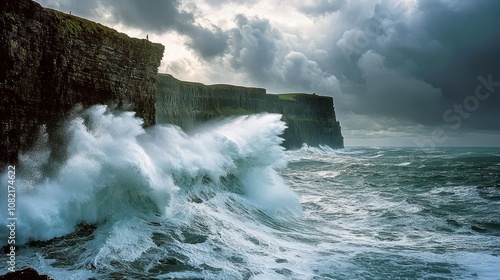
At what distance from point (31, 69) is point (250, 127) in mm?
12745

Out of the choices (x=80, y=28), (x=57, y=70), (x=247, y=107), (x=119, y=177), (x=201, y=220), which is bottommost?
(x=201, y=220)

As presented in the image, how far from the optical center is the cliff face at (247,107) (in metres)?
44.3

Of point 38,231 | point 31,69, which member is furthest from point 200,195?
point 31,69

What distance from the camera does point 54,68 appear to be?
12.2 metres

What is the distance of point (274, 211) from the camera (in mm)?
14469

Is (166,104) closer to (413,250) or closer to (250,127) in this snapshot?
(250,127)

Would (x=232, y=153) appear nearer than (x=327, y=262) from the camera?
No

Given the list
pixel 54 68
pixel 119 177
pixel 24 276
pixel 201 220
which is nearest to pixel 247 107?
pixel 54 68

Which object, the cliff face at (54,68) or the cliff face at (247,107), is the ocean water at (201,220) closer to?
the cliff face at (54,68)

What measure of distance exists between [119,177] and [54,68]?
15.9 feet

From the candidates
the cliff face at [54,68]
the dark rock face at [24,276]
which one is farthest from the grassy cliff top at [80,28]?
the dark rock face at [24,276]

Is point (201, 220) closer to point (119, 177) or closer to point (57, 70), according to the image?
point (119, 177)

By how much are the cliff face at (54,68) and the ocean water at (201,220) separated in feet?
2.33

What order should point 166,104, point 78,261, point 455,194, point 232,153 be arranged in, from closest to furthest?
point 78,261
point 232,153
point 455,194
point 166,104
